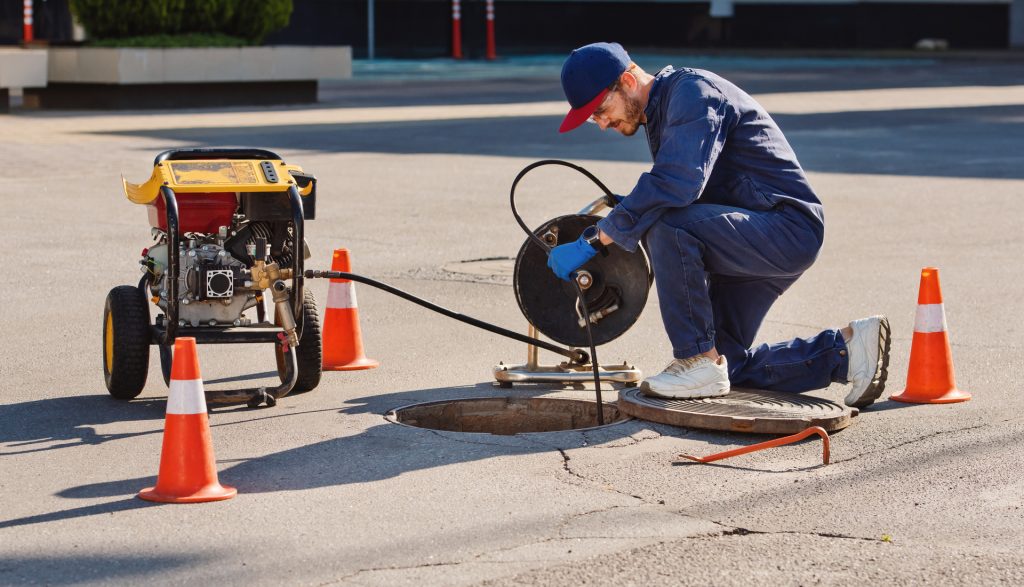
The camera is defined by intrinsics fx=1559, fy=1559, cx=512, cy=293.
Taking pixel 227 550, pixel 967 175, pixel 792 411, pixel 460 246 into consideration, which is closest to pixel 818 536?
pixel 792 411

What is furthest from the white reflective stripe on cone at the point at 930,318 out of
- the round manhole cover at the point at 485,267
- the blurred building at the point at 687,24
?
the blurred building at the point at 687,24

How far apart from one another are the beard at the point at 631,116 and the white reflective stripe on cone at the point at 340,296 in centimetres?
170

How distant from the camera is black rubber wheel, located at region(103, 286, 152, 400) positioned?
19.9ft

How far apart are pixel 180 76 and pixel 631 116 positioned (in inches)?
657

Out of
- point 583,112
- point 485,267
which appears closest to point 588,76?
point 583,112

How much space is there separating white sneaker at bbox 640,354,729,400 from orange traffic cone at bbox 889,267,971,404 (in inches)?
34.7

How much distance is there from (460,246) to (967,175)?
587 centimetres

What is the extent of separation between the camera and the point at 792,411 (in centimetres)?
569

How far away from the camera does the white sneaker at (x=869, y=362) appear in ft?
19.5

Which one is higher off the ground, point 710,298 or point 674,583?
point 710,298

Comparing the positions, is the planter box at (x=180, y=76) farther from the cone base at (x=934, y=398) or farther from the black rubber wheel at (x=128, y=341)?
the cone base at (x=934, y=398)

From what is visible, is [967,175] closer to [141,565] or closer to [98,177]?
[98,177]

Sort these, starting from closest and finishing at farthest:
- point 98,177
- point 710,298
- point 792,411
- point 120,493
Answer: point 120,493, point 792,411, point 710,298, point 98,177

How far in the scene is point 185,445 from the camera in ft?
15.8
